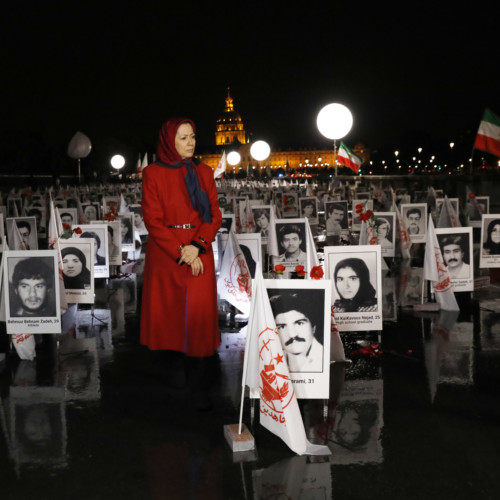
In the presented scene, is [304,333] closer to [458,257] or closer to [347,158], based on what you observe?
[458,257]

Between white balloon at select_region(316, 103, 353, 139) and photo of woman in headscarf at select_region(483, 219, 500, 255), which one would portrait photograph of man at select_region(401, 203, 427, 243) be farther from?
photo of woman in headscarf at select_region(483, 219, 500, 255)

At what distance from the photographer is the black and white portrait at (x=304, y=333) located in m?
5.27


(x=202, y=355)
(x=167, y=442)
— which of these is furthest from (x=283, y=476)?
(x=202, y=355)

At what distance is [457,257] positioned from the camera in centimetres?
971

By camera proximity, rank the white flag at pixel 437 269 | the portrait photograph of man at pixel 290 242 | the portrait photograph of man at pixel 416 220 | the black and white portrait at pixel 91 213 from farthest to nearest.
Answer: the black and white portrait at pixel 91 213 → the portrait photograph of man at pixel 416 220 → the portrait photograph of man at pixel 290 242 → the white flag at pixel 437 269

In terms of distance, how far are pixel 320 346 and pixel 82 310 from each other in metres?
5.38

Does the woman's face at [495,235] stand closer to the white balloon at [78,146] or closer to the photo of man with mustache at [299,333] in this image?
the photo of man with mustache at [299,333]

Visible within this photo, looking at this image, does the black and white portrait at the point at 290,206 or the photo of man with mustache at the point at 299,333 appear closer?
the photo of man with mustache at the point at 299,333

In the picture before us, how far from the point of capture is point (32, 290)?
725 cm

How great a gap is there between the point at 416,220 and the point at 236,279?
7324 mm

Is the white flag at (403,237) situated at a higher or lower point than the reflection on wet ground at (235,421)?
higher

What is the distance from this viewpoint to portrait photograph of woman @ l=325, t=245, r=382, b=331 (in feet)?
23.6

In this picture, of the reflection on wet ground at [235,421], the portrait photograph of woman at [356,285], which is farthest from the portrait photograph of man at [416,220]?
the portrait photograph of woman at [356,285]

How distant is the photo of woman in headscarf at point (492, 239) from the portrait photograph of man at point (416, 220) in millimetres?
3757
